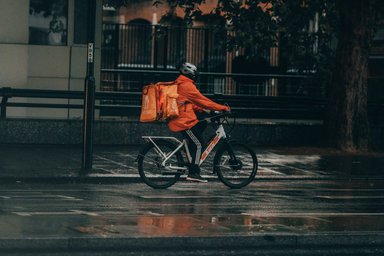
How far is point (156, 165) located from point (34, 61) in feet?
28.5

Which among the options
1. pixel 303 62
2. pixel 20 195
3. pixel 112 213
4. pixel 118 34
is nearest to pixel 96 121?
pixel 118 34

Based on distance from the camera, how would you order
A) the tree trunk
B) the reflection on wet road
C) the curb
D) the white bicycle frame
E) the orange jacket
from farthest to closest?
the tree trunk → the white bicycle frame → the orange jacket → the reflection on wet road → the curb

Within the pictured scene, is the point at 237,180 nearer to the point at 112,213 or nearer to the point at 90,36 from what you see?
the point at 90,36

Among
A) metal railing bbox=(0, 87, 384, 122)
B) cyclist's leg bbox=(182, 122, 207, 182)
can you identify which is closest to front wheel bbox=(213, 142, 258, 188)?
cyclist's leg bbox=(182, 122, 207, 182)

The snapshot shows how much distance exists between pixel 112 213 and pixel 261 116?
12.5 meters

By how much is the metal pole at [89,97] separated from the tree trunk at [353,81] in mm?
6839

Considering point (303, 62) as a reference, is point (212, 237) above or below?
below

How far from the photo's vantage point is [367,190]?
1634 centimetres

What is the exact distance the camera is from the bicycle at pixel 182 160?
15672 mm

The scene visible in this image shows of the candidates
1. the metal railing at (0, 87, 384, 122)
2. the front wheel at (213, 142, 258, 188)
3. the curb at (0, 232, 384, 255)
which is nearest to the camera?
the curb at (0, 232, 384, 255)

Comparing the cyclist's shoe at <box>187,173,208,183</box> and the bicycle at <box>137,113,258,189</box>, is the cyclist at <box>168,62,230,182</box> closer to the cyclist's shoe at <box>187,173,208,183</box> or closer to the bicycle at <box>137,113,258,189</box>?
the bicycle at <box>137,113,258,189</box>

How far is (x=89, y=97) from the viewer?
56.9 ft

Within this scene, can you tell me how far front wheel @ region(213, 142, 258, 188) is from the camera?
1597 cm

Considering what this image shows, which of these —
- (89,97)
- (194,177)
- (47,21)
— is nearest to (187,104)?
(194,177)
